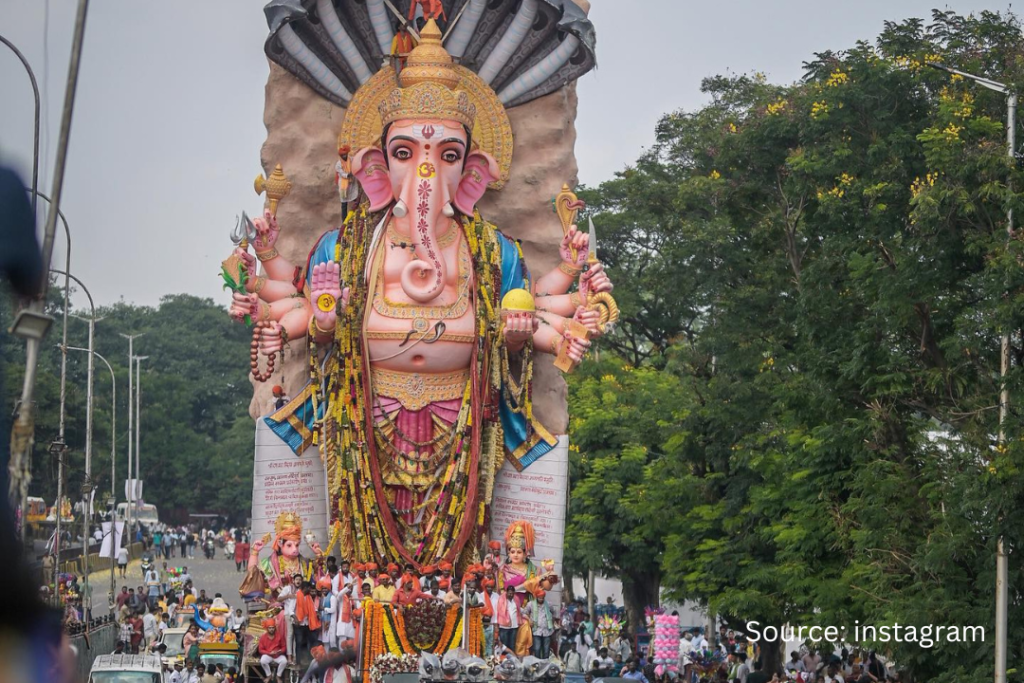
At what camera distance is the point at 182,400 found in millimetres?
65875

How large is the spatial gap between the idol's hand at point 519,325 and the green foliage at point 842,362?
4.14m

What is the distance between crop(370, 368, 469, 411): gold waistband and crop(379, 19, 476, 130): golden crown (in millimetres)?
2992

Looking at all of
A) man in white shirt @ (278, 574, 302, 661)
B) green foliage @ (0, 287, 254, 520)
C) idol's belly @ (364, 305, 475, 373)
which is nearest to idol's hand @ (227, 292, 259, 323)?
idol's belly @ (364, 305, 475, 373)

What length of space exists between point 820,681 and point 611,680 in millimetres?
6280

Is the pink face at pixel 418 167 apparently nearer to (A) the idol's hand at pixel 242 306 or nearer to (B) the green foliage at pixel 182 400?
(A) the idol's hand at pixel 242 306

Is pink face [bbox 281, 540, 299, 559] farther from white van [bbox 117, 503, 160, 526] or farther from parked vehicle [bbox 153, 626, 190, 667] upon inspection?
white van [bbox 117, 503, 160, 526]

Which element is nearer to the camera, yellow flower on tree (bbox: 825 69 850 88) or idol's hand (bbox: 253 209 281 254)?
idol's hand (bbox: 253 209 281 254)

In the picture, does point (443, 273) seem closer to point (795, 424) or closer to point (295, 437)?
point (295, 437)

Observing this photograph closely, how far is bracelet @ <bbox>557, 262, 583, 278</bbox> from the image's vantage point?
66.1 feet

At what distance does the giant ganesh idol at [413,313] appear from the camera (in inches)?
753

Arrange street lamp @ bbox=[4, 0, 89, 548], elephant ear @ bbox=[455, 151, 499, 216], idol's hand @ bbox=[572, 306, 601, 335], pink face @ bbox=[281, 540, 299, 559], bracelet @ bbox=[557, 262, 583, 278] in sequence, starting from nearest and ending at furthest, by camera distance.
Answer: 1. street lamp @ bbox=[4, 0, 89, 548]
2. pink face @ bbox=[281, 540, 299, 559]
3. idol's hand @ bbox=[572, 306, 601, 335]
4. elephant ear @ bbox=[455, 151, 499, 216]
5. bracelet @ bbox=[557, 262, 583, 278]

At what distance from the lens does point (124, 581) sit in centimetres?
4209

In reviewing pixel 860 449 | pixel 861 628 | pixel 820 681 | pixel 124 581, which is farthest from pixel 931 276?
pixel 124 581

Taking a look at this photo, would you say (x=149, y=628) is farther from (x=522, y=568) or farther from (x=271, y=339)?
(x=522, y=568)
